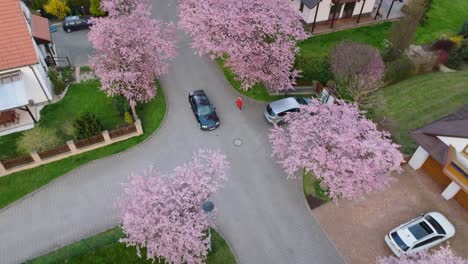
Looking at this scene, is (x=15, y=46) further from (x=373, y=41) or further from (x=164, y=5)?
(x=373, y=41)

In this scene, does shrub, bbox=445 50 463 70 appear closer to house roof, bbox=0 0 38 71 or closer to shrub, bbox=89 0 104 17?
shrub, bbox=89 0 104 17

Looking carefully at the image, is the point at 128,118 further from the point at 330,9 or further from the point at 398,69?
the point at 330,9

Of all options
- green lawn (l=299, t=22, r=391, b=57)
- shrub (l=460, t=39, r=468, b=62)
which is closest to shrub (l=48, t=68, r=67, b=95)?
green lawn (l=299, t=22, r=391, b=57)

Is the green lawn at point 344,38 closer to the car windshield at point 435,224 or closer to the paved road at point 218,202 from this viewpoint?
the paved road at point 218,202

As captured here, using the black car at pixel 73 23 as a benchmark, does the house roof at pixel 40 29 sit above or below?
above

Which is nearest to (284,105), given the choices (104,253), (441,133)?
(441,133)

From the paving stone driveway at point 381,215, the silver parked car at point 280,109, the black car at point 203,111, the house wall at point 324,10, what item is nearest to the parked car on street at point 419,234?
the paving stone driveway at point 381,215
